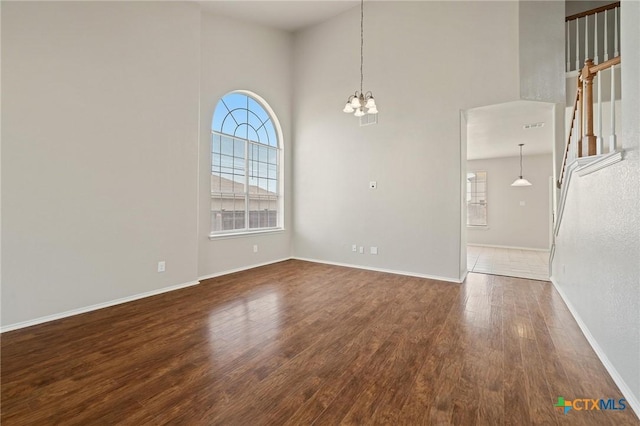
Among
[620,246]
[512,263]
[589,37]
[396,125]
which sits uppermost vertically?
[589,37]

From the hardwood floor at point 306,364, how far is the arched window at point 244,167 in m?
1.87

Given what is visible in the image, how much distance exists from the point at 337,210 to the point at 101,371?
4232mm

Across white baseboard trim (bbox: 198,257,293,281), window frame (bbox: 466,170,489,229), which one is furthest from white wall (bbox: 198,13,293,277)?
window frame (bbox: 466,170,489,229)

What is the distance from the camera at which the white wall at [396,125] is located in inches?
169

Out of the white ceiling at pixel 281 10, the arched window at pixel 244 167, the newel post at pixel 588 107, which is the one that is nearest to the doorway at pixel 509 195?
the newel post at pixel 588 107

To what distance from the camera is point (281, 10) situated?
518cm

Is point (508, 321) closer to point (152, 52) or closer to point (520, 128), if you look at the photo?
point (520, 128)

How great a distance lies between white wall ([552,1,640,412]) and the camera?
5.68 ft

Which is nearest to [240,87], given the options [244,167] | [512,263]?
[244,167]

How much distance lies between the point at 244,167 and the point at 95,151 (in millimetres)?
2404

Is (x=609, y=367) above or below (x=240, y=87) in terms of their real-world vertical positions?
below

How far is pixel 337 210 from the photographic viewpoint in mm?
5613

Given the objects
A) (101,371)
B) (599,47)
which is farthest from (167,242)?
(599,47)

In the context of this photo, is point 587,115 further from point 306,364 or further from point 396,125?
point 306,364
